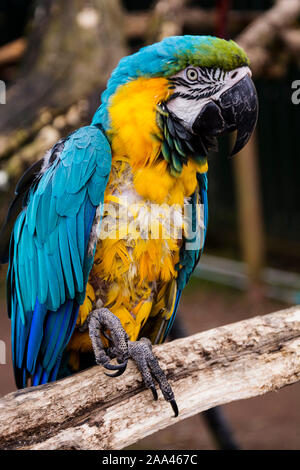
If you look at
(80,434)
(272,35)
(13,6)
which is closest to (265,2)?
(272,35)

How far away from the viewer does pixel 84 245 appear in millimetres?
1521

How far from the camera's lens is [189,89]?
4.89ft

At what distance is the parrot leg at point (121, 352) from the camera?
1.43 m

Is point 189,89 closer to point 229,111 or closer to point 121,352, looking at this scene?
point 229,111

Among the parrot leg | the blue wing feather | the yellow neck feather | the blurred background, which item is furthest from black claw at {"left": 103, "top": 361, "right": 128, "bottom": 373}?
the blurred background

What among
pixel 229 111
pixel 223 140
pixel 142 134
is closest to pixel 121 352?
pixel 142 134

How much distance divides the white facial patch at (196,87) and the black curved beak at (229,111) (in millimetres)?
14

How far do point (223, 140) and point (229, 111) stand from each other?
430 centimetres

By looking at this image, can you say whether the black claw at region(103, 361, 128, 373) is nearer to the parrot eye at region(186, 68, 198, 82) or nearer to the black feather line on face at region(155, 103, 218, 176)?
the black feather line on face at region(155, 103, 218, 176)

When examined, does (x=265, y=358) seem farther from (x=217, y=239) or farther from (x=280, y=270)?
(x=217, y=239)

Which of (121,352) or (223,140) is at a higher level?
(223,140)

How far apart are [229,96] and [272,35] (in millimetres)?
2222

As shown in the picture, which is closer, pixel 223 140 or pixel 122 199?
pixel 122 199

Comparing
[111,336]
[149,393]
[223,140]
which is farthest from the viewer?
[223,140]
